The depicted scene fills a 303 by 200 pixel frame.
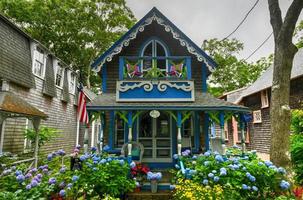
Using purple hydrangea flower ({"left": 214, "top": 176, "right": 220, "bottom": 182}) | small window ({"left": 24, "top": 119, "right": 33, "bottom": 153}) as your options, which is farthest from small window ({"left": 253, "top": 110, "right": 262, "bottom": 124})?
small window ({"left": 24, "top": 119, "right": 33, "bottom": 153})

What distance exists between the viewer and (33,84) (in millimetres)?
12055

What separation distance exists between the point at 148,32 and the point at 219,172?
6.69 m

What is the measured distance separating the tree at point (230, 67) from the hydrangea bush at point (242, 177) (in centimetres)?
2884

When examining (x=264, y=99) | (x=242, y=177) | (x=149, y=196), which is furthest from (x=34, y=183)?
(x=264, y=99)

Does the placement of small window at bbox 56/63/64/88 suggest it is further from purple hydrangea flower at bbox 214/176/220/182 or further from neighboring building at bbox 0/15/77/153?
purple hydrangea flower at bbox 214/176/220/182

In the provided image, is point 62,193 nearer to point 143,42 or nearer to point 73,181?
point 73,181

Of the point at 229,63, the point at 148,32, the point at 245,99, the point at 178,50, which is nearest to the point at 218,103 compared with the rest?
the point at 178,50

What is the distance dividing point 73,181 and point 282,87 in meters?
6.20

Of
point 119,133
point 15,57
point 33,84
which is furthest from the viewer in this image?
point 33,84

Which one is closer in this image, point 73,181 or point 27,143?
point 73,181

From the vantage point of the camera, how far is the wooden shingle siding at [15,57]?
1003 centimetres

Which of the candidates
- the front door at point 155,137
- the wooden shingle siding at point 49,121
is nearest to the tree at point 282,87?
the front door at point 155,137

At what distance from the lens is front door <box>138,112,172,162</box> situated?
9000 millimetres

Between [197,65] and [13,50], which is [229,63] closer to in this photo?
[197,65]
